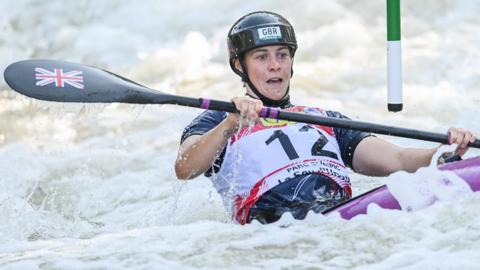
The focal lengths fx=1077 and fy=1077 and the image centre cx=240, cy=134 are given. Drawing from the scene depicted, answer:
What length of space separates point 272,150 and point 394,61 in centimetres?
A: 105

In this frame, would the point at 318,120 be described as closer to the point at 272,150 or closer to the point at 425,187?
the point at 272,150

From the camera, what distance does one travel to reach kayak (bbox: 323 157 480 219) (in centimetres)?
430

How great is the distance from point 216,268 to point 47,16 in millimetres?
8941

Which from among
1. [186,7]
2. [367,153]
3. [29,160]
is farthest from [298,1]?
[367,153]

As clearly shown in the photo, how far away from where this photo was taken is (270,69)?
4.85 meters

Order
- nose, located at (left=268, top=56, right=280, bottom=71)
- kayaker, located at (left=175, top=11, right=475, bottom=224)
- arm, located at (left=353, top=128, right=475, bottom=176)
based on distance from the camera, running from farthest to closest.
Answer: nose, located at (left=268, top=56, right=280, bottom=71) → arm, located at (left=353, top=128, right=475, bottom=176) → kayaker, located at (left=175, top=11, right=475, bottom=224)

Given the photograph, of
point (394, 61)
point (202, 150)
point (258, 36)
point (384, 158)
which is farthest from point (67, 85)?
point (394, 61)

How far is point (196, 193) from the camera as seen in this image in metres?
6.57

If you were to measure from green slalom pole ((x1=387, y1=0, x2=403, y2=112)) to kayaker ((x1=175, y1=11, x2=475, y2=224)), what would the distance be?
48 cm

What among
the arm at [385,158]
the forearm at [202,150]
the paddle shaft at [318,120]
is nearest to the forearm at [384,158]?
the arm at [385,158]

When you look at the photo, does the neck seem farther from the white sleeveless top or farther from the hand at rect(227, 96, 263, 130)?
the hand at rect(227, 96, 263, 130)

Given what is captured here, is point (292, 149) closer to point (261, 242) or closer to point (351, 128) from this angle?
point (351, 128)

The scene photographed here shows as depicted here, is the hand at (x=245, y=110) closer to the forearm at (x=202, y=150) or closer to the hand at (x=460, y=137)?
the forearm at (x=202, y=150)

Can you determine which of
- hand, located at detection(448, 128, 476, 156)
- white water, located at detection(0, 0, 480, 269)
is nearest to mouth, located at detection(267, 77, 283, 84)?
white water, located at detection(0, 0, 480, 269)
